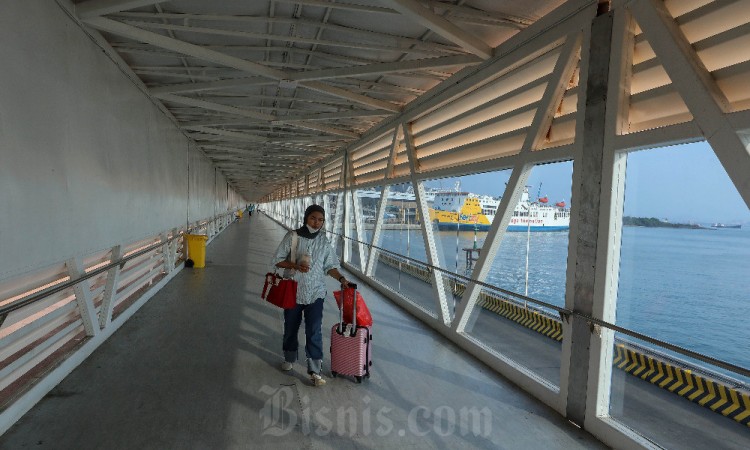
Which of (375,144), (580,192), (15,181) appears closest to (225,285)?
(375,144)

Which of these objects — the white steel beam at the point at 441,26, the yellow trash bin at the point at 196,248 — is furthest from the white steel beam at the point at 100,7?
the yellow trash bin at the point at 196,248

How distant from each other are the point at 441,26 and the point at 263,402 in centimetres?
314

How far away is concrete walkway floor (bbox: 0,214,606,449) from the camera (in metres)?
2.66

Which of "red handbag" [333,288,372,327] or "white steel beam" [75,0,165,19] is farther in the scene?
"red handbag" [333,288,372,327]

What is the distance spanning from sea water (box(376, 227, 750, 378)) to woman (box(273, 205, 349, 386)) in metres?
1.98

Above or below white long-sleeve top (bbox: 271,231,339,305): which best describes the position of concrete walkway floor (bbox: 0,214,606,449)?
below

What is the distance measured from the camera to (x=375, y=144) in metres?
8.92

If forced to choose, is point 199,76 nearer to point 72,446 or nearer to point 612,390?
point 72,446

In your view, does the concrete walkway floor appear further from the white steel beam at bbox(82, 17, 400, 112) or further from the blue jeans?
the white steel beam at bbox(82, 17, 400, 112)

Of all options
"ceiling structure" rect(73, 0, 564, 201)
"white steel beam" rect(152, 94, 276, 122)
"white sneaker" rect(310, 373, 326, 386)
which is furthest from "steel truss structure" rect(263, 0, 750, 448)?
"white steel beam" rect(152, 94, 276, 122)

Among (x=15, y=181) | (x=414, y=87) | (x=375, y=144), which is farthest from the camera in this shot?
(x=375, y=144)

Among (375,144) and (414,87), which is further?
(375,144)

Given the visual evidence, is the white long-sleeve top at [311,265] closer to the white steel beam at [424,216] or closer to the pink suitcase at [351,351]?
the pink suitcase at [351,351]

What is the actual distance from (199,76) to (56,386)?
4250 millimetres
